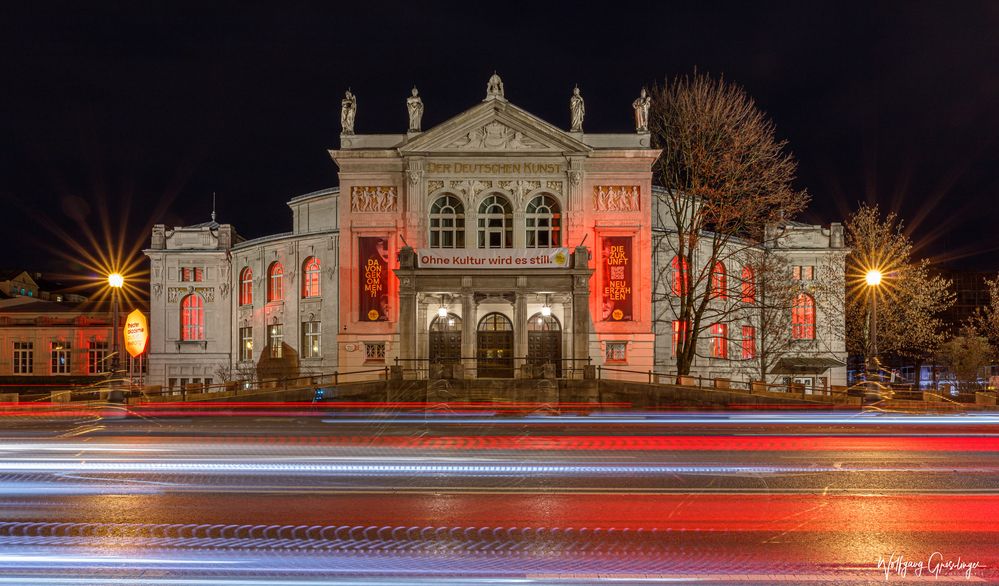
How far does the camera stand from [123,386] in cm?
3081

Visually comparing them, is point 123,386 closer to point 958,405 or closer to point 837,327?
point 958,405

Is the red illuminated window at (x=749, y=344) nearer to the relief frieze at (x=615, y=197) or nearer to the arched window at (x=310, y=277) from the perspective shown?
the relief frieze at (x=615, y=197)

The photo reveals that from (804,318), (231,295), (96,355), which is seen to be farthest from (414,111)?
(96,355)

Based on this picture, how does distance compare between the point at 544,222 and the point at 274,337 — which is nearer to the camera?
the point at 544,222

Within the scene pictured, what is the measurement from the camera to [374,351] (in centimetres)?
4206

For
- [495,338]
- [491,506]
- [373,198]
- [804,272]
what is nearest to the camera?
[491,506]

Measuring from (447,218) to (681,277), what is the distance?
12122 mm

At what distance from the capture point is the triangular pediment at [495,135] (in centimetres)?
4134

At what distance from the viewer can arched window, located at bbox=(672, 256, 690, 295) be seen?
3984cm

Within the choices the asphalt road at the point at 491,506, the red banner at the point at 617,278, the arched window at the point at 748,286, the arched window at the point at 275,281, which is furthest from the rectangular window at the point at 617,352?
the asphalt road at the point at 491,506

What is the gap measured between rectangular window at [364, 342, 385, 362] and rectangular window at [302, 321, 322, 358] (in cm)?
621

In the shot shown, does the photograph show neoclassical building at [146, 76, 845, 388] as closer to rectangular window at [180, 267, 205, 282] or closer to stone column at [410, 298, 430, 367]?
stone column at [410, 298, 430, 367]

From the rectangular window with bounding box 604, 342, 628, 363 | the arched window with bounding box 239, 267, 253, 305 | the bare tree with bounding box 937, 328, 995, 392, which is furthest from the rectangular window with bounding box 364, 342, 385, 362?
the bare tree with bounding box 937, 328, 995, 392

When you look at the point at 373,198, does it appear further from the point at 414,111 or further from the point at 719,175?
the point at 719,175
